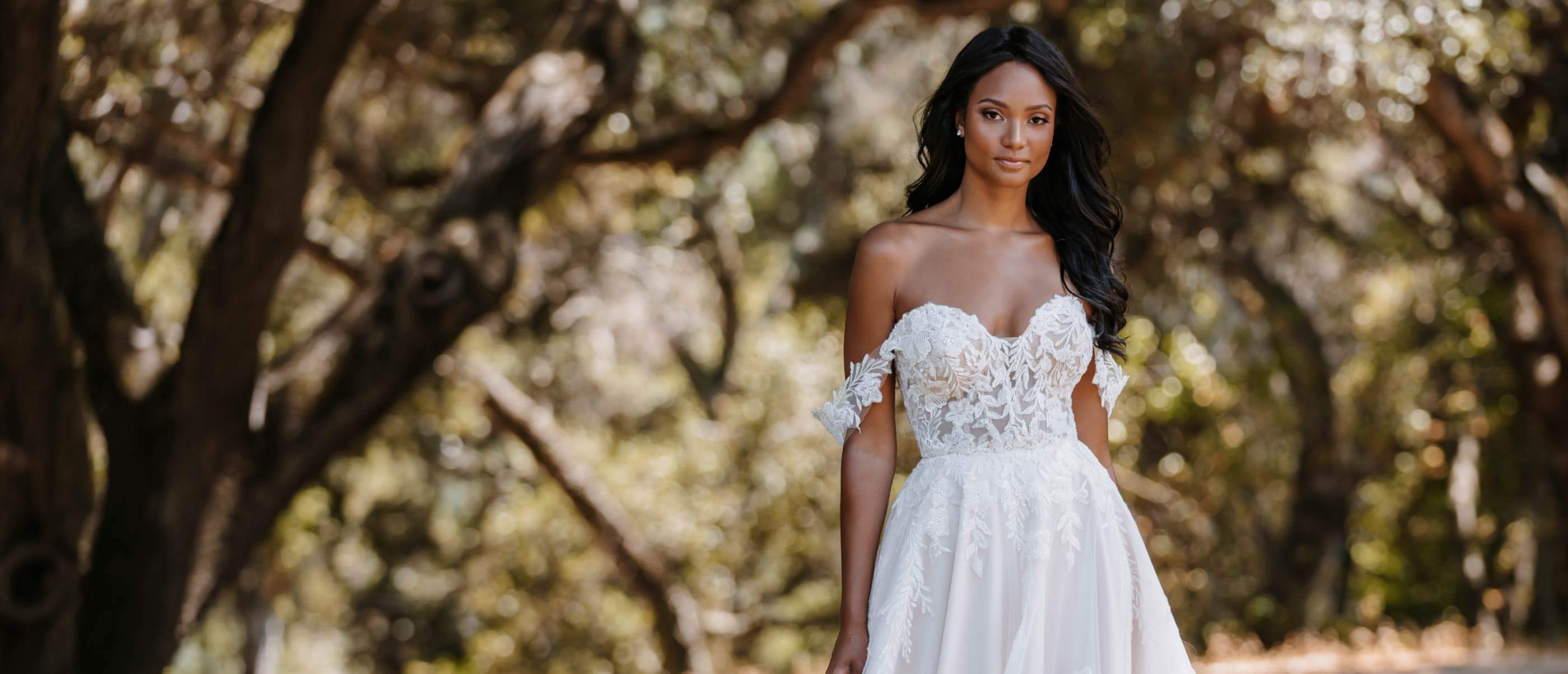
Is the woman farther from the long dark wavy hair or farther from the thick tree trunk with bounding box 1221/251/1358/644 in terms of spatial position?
the thick tree trunk with bounding box 1221/251/1358/644

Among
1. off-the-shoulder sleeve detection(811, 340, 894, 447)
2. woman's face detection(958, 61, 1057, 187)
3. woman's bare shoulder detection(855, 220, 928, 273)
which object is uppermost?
woman's face detection(958, 61, 1057, 187)

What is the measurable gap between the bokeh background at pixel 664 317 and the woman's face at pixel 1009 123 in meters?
3.10

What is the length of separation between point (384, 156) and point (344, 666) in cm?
872

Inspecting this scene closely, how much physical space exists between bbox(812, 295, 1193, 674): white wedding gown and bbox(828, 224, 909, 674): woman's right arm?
0.02 meters

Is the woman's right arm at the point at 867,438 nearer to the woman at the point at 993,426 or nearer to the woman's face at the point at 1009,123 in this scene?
the woman at the point at 993,426

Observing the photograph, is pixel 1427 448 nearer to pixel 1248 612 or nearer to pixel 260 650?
pixel 1248 612

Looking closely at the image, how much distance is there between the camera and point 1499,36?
8.03 m

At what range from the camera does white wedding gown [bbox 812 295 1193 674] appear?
103 inches

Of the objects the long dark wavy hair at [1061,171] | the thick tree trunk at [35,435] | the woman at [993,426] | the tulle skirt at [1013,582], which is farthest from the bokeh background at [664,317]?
the tulle skirt at [1013,582]

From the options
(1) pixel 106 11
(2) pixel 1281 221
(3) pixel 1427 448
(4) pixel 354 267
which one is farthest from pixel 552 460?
(3) pixel 1427 448

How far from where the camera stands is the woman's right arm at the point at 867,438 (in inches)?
105

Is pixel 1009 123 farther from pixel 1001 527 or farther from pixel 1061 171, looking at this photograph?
pixel 1001 527

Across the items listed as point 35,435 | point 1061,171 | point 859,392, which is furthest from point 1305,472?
point 859,392

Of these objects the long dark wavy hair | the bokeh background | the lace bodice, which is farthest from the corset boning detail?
the bokeh background
